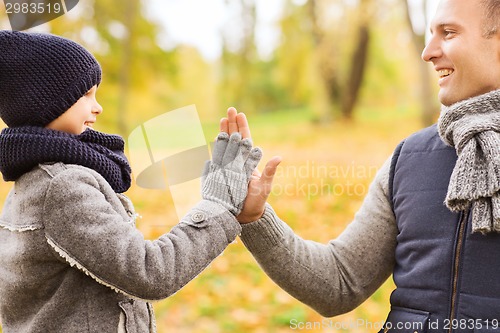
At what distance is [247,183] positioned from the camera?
5.18 feet

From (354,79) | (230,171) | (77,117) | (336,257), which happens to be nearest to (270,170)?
(230,171)

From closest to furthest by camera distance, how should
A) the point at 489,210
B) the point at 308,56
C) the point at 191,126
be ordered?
the point at 489,210 → the point at 191,126 → the point at 308,56

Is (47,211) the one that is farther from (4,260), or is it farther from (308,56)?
(308,56)

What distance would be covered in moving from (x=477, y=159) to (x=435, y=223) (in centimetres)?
21

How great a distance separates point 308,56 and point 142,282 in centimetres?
1260

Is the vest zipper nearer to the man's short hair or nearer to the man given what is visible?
the man

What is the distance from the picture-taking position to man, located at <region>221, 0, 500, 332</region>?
152 cm

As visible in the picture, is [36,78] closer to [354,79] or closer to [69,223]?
[69,223]

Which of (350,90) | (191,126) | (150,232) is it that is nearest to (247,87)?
(350,90)

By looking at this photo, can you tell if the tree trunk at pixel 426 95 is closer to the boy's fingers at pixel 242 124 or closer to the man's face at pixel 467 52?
the man's face at pixel 467 52

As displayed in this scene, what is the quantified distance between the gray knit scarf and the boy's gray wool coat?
0.64m

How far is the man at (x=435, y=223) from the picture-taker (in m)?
1.52

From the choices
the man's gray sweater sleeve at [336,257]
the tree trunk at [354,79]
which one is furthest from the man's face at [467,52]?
Result: the tree trunk at [354,79]

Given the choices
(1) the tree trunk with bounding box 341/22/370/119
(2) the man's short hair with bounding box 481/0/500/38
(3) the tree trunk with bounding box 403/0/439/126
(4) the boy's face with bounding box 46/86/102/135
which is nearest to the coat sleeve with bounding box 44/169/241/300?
(4) the boy's face with bounding box 46/86/102/135
